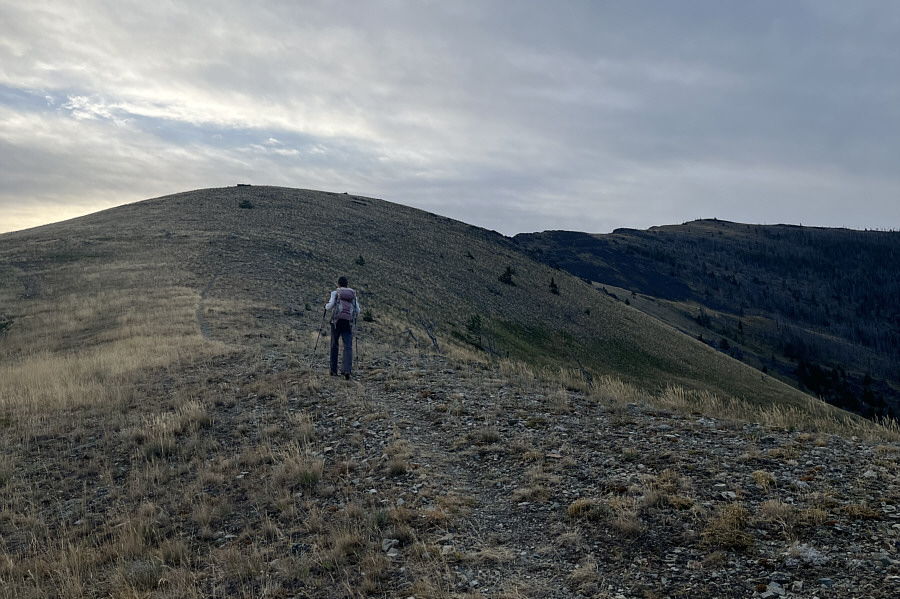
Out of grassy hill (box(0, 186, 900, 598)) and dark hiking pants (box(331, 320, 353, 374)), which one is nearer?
grassy hill (box(0, 186, 900, 598))

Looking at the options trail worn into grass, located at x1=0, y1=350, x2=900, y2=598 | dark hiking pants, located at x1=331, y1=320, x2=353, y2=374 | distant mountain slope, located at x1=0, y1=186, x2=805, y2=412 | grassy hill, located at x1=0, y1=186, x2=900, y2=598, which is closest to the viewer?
trail worn into grass, located at x1=0, y1=350, x2=900, y2=598

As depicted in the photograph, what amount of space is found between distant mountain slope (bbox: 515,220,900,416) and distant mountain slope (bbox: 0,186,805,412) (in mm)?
26072

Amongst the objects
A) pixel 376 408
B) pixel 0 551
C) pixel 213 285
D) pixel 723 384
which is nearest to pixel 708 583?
pixel 376 408

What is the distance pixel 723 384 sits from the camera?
45.4 m

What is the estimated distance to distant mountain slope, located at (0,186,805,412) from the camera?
2852 centimetres

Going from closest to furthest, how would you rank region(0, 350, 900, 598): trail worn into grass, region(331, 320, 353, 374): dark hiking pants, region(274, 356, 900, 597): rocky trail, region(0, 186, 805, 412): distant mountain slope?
region(274, 356, 900, 597): rocky trail < region(0, 350, 900, 598): trail worn into grass < region(331, 320, 353, 374): dark hiking pants < region(0, 186, 805, 412): distant mountain slope

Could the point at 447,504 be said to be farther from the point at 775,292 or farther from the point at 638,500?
the point at 775,292

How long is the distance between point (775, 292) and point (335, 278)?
151524 millimetres

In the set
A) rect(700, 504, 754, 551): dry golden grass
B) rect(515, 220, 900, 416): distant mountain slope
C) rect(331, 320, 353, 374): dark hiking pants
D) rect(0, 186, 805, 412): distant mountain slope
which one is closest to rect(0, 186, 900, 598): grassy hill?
rect(700, 504, 754, 551): dry golden grass

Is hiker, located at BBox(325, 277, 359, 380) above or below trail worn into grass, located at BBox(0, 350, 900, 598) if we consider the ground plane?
above

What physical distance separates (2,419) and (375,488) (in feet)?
33.9

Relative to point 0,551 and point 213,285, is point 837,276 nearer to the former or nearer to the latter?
point 213,285

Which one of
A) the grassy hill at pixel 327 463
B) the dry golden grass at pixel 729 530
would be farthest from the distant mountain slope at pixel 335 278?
the dry golden grass at pixel 729 530

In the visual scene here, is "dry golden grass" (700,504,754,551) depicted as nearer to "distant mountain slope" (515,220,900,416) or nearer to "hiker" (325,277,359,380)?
"hiker" (325,277,359,380)
